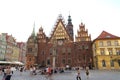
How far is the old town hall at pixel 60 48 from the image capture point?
6044 centimetres

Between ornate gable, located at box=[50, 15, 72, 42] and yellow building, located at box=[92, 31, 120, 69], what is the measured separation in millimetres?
13548

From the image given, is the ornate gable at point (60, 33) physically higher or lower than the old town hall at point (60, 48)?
higher

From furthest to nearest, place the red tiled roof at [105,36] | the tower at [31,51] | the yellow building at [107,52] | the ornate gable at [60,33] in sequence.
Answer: the ornate gable at [60,33]
the tower at [31,51]
the red tiled roof at [105,36]
the yellow building at [107,52]

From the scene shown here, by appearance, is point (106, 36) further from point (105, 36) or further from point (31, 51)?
point (31, 51)

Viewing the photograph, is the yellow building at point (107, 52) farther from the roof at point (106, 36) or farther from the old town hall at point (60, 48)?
the old town hall at point (60, 48)

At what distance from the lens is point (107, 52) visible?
171ft

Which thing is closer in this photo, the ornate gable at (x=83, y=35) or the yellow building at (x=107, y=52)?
the yellow building at (x=107, y=52)

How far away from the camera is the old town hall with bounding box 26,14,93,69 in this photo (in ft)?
198

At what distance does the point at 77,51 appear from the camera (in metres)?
61.3

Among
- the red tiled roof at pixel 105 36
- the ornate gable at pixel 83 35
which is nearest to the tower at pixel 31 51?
the ornate gable at pixel 83 35

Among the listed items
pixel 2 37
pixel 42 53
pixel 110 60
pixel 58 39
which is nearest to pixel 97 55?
pixel 110 60

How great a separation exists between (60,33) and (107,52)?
1983 cm

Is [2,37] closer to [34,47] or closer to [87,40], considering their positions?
[34,47]

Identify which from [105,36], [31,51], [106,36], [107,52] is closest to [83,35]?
[105,36]
